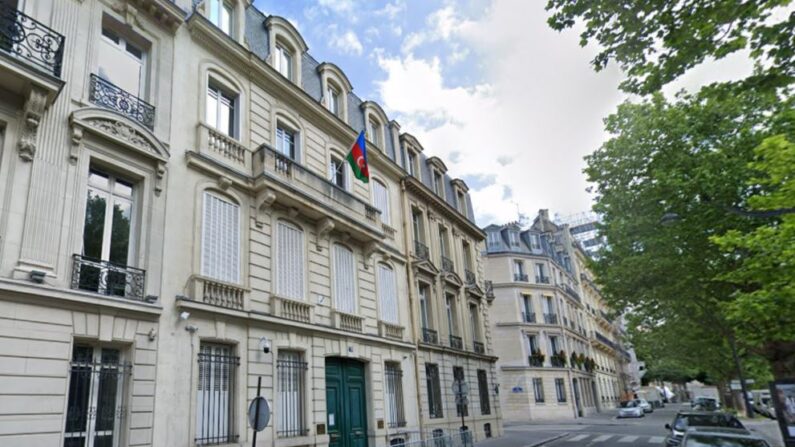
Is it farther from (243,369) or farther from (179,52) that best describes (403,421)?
(179,52)

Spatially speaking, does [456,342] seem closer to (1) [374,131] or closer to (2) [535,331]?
(1) [374,131]

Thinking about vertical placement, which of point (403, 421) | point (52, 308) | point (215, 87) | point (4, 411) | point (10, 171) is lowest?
point (403, 421)

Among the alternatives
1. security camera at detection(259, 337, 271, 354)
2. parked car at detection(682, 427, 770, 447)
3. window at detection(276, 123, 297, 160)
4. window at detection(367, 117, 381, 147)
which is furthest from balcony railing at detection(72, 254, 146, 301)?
window at detection(367, 117, 381, 147)

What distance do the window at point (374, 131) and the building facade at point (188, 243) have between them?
1023 mm

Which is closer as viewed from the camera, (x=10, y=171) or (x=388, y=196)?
(x=10, y=171)

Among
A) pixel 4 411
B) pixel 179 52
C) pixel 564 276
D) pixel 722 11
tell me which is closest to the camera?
pixel 722 11

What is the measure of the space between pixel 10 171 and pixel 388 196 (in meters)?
13.3

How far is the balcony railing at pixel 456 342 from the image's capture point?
21984 mm

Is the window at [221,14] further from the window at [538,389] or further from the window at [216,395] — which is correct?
the window at [538,389]

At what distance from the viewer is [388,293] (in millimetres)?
18281

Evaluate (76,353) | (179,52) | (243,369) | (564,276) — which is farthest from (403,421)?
(564,276)

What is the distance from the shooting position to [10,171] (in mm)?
8320

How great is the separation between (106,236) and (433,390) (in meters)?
13.7

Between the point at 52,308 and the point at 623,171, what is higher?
the point at 623,171
